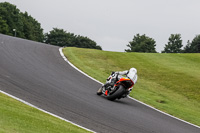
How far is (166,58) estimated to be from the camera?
95.1 feet

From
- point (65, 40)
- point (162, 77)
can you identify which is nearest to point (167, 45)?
point (65, 40)

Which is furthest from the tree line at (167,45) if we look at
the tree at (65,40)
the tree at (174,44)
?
the tree at (65,40)

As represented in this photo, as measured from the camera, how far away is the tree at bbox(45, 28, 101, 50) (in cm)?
11409

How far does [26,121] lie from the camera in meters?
7.07

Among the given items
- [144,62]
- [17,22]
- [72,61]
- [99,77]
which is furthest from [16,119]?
[17,22]

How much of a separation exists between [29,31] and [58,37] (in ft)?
54.8

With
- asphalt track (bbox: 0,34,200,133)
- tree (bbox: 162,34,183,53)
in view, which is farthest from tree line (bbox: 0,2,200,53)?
asphalt track (bbox: 0,34,200,133)

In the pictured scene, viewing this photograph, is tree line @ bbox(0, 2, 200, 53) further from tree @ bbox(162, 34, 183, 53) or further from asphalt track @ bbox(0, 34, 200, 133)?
asphalt track @ bbox(0, 34, 200, 133)

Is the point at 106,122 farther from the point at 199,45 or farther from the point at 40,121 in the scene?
the point at 199,45

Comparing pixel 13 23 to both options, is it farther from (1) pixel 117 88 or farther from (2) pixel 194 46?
(1) pixel 117 88

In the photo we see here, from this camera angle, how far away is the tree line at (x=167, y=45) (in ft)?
342

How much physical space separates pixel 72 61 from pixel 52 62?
193 centimetres

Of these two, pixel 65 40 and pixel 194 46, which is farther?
pixel 65 40

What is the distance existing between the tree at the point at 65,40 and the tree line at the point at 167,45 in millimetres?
13969
